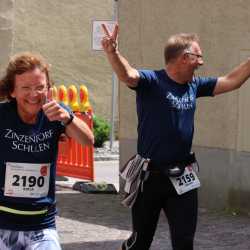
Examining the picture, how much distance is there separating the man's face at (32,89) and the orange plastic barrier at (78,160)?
8.04 meters

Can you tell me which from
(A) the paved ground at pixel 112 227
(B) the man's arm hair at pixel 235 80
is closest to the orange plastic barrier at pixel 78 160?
(A) the paved ground at pixel 112 227

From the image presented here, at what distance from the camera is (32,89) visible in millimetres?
4469

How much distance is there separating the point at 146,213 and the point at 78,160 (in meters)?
7.25

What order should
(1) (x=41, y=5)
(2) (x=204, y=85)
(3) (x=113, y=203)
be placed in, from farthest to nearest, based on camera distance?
(1) (x=41, y=5) → (3) (x=113, y=203) → (2) (x=204, y=85)

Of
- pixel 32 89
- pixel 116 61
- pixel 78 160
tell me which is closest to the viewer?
pixel 32 89

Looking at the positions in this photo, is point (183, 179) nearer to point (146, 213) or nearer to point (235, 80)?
point (146, 213)

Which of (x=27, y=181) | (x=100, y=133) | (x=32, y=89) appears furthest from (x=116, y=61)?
(x=100, y=133)

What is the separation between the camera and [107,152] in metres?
17.6

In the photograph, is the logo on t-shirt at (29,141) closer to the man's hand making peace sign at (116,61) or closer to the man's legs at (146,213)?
the man's hand making peace sign at (116,61)

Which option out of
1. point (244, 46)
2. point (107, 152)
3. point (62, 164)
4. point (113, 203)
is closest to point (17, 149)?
point (244, 46)

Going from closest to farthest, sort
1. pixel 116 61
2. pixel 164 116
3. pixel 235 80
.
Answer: pixel 116 61 < pixel 164 116 < pixel 235 80

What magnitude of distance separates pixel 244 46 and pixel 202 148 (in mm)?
1281

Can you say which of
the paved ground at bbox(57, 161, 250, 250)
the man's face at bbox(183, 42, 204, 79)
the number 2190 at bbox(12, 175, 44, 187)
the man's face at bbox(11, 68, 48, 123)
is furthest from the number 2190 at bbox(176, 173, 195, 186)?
the paved ground at bbox(57, 161, 250, 250)

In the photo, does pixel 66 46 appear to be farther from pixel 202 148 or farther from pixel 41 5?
pixel 202 148
